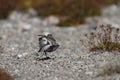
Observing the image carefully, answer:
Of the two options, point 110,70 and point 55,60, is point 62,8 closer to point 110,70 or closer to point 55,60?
point 55,60

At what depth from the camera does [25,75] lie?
9.94m

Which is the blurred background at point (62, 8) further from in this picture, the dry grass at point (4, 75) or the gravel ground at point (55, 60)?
the dry grass at point (4, 75)

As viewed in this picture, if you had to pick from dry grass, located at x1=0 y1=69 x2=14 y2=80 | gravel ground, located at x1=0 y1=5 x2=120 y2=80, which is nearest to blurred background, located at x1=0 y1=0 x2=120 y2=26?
gravel ground, located at x1=0 y1=5 x2=120 y2=80

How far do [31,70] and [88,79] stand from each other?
1.37 m

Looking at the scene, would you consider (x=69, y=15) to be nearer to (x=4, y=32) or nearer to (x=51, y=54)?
(x=4, y=32)

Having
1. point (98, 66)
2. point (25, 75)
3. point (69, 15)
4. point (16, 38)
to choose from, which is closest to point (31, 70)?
point (25, 75)

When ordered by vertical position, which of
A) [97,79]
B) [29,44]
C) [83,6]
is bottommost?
[97,79]

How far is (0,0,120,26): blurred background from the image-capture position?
1995 cm

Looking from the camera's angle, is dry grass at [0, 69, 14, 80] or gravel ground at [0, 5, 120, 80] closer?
dry grass at [0, 69, 14, 80]

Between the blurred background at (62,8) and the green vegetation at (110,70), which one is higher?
the blurred background at (62,8)

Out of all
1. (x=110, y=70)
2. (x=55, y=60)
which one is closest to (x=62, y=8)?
(x=55, y=60)

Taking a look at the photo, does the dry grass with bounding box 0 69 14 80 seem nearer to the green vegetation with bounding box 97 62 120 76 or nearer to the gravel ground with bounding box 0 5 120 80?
the gravel ground with bounding box 0 5 120 80

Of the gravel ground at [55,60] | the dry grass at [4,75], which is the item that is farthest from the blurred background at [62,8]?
the dry grass at [4,75]

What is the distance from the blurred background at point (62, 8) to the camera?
65.5ft
